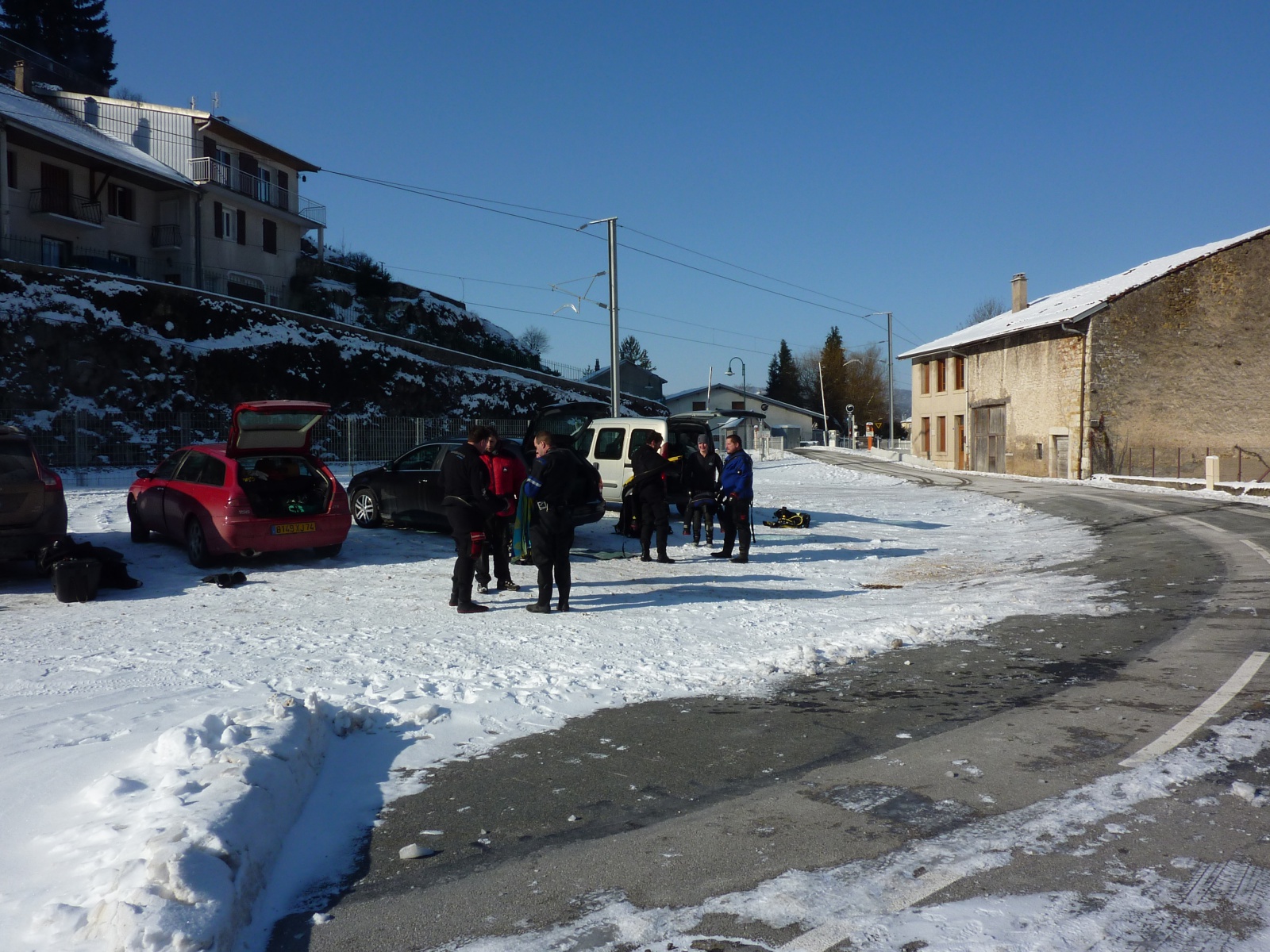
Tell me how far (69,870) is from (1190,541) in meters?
15.5

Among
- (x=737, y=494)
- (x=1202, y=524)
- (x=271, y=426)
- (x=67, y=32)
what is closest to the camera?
(x=271, y=426)

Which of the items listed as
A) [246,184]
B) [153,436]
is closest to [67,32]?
[246,184]

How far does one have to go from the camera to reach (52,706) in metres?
5.95

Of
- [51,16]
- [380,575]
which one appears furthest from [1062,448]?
[51,16]

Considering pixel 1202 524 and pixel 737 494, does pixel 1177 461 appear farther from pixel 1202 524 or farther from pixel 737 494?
pixel 737 494

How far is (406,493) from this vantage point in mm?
14398

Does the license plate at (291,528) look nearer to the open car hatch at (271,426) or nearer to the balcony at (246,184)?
the open car hatch at (271,426)

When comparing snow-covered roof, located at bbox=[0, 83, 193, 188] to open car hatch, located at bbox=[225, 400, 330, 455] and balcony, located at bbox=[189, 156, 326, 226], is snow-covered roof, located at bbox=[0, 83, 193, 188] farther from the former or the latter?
open car hatch, located at bbox=[225, 400, 330, 455]

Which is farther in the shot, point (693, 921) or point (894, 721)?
point (894, 721)

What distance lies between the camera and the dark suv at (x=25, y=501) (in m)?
9.61

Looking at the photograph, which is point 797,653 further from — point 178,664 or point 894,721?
point 178,664

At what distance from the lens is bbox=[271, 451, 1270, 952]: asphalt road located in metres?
3.51

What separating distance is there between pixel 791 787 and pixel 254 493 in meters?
8.99

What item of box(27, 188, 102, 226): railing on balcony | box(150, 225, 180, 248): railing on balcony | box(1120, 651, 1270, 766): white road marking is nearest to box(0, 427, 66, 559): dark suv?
box(1120, 651, 1270, 766): white road marking
